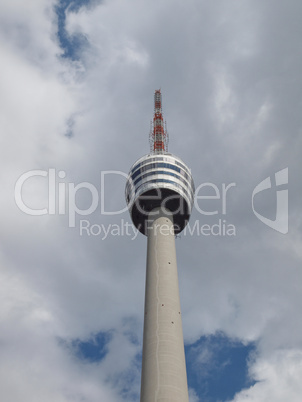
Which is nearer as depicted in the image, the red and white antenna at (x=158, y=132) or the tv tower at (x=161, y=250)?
the tv tower at (x=161, y=250)

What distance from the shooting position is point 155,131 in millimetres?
93188

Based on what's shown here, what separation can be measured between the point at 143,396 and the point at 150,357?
4819 mm

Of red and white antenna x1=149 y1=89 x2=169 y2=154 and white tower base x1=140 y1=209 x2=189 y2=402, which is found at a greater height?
red and white antenna x1=149 y1=89 x2=169 y2=154

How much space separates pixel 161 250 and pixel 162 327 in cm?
1428

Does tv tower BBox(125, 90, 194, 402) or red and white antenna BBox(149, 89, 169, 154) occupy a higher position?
red and white antenna BBox(149, 89, 169, 154)

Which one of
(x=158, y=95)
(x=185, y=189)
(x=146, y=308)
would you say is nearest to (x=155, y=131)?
(x=158, y=95)

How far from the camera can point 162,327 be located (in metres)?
57.0

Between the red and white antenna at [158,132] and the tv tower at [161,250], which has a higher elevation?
the red and white antenna at [158,132]

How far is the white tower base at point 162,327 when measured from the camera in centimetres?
5116

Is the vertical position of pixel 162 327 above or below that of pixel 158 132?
below

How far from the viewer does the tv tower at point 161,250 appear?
5219 centimetres

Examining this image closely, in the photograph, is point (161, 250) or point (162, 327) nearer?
point (162, 327)

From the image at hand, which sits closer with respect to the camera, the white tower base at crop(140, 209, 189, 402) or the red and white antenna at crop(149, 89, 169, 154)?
the white tower base at crop(140, 209, 189, 402)

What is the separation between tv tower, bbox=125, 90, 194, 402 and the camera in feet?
171
